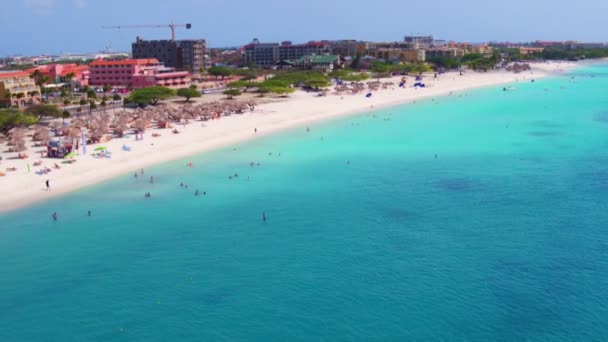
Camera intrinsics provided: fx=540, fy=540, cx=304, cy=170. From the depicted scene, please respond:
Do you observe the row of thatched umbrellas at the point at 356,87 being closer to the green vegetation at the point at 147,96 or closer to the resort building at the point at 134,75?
the resort building at the point at 134,75

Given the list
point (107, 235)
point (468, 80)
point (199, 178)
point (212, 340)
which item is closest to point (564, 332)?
point (212, 340)

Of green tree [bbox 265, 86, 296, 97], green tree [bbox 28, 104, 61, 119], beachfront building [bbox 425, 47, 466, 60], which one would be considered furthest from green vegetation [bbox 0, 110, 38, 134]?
beachfront building [bbox 425, 47, 466, 60]

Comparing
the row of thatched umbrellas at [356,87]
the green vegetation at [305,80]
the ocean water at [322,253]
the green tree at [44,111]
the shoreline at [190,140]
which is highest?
the green vegetation at [305,80]

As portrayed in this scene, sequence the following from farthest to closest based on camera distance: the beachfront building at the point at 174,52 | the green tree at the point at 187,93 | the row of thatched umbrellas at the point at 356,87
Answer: the beachfront building at the point at 174,52 < the row of thatched umbrellas at the point at 356,87 < the green tree at the point at 187,93

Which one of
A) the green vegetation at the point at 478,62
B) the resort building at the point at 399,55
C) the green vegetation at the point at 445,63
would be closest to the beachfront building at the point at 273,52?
the resort building at the point at 399,55

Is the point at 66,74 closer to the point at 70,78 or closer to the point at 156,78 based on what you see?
the point at 70,78

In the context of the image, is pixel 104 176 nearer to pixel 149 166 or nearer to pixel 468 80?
pixel 149 166
